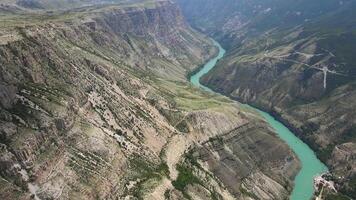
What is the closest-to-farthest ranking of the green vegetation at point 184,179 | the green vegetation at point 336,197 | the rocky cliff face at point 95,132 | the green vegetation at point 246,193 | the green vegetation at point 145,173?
the rocky cliff face at point 95,132 → the green vegetation at point 145,173 → the green vegetation at point 184,179 → the green vegetation at point 246,193 → the green vegetation at point 336,197

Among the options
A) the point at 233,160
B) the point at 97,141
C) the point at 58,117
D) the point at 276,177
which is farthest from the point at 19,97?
the point at 276,177

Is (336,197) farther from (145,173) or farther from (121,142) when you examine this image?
(121,142)

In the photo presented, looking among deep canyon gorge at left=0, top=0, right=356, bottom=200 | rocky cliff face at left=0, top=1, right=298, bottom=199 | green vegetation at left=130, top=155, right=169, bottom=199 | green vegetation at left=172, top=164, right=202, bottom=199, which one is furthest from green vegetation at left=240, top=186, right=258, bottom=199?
green vegetation at left=130, top=155, right=169, bottom=199

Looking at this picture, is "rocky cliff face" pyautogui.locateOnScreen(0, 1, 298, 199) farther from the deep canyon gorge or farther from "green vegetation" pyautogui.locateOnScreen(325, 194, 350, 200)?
"green vegetation" pyautogui.locateOnScreen(325, 194, 350, 200)

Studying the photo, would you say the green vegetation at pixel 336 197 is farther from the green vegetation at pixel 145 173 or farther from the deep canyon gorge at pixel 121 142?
the green vegetation at pixel 145 173

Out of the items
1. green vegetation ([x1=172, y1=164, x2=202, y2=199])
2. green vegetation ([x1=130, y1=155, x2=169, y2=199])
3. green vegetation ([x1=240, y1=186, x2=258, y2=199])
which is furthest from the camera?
green vegetation ([x1=240, y1=186, x2=258, y2=199])

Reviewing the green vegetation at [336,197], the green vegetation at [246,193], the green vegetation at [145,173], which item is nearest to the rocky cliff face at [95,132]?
Result: the green vegetation at [145,173]

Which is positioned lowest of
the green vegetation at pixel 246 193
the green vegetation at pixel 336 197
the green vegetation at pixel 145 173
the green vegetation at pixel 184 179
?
the green vegetation at pixel 336 197

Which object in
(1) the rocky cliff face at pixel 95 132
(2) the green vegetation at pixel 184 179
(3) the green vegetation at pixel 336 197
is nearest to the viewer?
(1) the rocky cliff face at pixel 95 132
